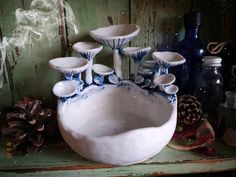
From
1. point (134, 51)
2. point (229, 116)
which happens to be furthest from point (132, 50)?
point (229, 116)

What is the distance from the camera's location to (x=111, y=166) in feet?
1.60

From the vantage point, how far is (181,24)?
2.03 feet

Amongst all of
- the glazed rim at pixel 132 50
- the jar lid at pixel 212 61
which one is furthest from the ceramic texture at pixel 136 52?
the jar lid at pixel 212 61

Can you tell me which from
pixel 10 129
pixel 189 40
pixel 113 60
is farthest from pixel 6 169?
pixel 189 40

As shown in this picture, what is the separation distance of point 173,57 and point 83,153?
238 mm

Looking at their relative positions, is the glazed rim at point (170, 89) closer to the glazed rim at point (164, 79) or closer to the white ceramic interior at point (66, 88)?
the glazed rim at point (164, 79)

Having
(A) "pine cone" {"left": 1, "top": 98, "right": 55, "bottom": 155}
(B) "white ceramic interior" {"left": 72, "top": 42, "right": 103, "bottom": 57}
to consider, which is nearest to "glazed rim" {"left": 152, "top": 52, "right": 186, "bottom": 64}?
(B) "white ceramic interior" {"left": 72, "top": 42, "right": 103, "bottom": 57}

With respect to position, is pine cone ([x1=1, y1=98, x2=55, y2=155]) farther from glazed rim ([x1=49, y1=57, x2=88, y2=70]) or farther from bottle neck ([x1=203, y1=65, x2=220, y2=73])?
bottle neck ([x1=203, y1=65, x2=220, y2=73])

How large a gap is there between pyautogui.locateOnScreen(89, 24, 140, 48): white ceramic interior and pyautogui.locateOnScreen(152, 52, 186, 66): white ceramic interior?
6 centimetres

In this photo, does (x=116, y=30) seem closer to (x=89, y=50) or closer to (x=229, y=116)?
(x=89, y=50)

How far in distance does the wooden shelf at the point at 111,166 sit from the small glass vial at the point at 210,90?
9cm

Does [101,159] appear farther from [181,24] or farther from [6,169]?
[181,24]

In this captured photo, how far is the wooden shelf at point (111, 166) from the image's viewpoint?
49cm

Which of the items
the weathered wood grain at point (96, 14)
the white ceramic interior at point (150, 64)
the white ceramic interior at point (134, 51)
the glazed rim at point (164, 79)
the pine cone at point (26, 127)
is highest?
the weathered wood grain at point (96, 14)
